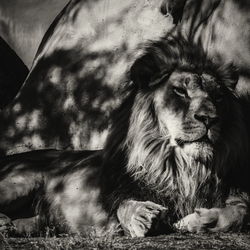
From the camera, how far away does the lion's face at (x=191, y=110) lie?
216 inches

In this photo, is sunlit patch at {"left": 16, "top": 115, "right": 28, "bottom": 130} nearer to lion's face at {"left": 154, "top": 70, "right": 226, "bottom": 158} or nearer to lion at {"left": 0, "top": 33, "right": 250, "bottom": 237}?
lion at {"left": 0, "top": 33, "right": 250, "bottom": 237}

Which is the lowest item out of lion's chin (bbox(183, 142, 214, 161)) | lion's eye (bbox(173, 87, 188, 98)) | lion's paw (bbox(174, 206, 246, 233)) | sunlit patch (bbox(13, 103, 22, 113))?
lion's paw (bbox(174, 206, 246, 233))

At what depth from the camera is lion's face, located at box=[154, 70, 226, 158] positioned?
5477mm

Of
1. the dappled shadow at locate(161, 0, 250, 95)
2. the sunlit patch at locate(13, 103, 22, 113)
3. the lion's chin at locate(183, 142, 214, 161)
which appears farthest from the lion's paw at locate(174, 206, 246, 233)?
the sunlit patch at locate(13, 103, 22, 113)

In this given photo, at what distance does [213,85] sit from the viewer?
5793mm

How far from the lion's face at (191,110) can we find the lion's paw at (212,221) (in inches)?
17.3

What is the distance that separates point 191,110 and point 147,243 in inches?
48.5

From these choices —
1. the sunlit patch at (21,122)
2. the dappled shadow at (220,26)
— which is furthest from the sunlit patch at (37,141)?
the dappled shadow at (220,26)

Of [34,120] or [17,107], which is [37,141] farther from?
[17,107]

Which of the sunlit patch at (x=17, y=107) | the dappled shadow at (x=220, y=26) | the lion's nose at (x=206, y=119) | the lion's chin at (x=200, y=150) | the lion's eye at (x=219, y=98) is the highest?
the dappled shadow at (x=220, y=26)

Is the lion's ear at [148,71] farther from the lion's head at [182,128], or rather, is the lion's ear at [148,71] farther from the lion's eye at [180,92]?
the lion's eye at [180,92]

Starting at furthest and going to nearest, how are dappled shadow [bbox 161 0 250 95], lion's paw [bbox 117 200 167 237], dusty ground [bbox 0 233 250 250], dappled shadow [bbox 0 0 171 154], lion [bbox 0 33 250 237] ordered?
dappled shadow [bbox 0 0 171 154], dappled shadow [bbox 161 0 250 95], lion [bbox 0 33 250 237], lion's paw [bbox 117 200 167 237], dusty ground [bbox 0 233 250 250]

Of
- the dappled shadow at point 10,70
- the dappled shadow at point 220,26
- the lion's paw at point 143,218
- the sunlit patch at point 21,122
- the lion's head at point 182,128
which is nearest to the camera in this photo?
the lion's paw at point 143,218

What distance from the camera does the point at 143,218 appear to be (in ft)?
17.0
